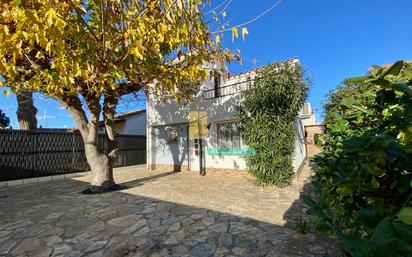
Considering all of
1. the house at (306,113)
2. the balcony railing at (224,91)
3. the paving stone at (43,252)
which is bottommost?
the paving stone at (43,252)

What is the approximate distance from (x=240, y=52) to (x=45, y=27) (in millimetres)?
3581

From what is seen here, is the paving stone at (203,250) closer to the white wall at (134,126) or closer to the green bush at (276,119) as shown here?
the green bush at (276,119)

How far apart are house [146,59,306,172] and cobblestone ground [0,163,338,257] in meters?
2.56

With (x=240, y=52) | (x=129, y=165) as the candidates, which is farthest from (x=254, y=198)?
(x=129, y=165)

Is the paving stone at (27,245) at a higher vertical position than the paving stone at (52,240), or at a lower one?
lower

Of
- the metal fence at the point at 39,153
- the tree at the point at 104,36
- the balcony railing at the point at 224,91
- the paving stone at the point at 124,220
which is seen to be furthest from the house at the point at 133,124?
the paving stone at the point at 124,220

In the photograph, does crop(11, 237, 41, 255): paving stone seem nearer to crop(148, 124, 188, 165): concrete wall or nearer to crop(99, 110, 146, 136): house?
crop(148, 124, 188, 165): concrete wall

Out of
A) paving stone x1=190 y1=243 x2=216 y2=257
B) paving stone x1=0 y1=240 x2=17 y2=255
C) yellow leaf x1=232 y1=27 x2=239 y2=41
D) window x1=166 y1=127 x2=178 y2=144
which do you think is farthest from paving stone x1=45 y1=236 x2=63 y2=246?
window x1=166 y1=127 x2=178 y2=144

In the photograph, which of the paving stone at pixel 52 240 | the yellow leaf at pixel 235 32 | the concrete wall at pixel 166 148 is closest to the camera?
the yellow leaf at pixel 235 32

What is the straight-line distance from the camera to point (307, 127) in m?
14.5

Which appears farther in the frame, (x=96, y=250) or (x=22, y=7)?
(x=96, y=250)

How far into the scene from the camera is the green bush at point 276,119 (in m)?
7.25

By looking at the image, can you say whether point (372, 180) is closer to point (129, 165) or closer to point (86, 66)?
point (86, 66)

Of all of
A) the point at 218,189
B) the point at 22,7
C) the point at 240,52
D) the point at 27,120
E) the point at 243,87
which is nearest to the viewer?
the point at 22,7
